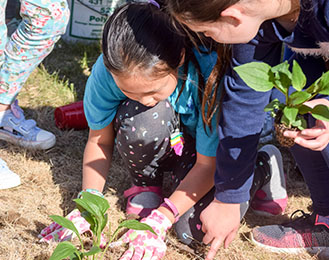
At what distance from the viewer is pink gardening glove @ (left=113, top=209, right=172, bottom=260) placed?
1.69 meters

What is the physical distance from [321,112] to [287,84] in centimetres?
11

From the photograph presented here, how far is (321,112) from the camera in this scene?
1.25 meters

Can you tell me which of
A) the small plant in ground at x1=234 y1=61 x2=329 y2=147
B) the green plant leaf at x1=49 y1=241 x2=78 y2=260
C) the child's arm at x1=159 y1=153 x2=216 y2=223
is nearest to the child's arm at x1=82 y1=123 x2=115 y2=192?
the child's arm at x1=159 y1=153 x2=216 y2=223

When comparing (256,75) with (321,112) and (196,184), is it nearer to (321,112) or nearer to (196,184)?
(321,112)

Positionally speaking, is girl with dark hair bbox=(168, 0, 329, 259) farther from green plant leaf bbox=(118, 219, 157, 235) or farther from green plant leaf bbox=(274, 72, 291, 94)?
green plant leaf bbox=(118, 219, 157, 235)

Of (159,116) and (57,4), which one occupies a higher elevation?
(57,4)

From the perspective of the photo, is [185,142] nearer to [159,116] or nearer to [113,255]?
[159,116]

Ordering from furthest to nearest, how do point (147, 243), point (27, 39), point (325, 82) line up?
point (27, 39)
point (147, 243)
point (325, 82)

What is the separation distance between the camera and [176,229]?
1.93m

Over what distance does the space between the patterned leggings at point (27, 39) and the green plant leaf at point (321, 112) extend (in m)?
1.42

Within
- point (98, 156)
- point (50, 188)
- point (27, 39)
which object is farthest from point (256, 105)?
point (27, 39)

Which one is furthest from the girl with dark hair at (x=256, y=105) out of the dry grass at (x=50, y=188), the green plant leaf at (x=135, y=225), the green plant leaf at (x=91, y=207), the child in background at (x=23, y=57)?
the child in background at (x=23, y=57)

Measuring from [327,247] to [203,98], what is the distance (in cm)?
69

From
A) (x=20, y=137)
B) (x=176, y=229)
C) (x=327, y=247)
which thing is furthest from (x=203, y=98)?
(x=20, y=137)
